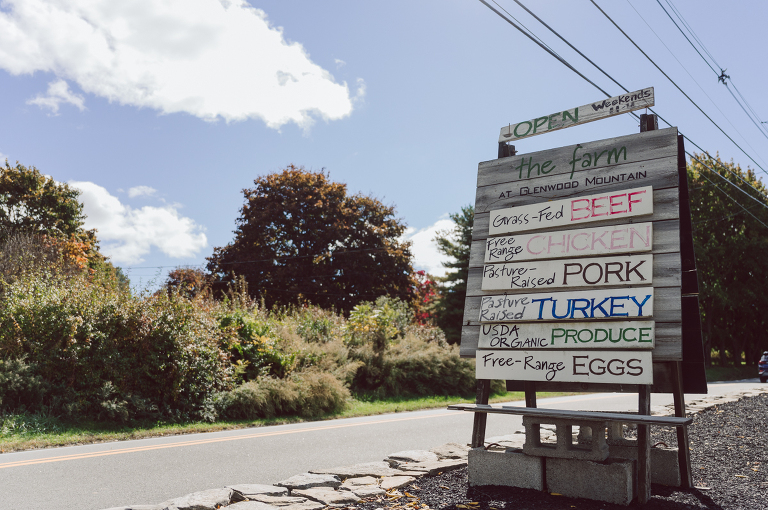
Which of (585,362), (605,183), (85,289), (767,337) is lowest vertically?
(585,362)

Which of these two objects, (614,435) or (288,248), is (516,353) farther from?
(288,248)

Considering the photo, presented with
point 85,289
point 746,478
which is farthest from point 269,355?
point 746,478

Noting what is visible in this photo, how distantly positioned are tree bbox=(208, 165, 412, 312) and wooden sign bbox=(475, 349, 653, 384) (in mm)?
26488

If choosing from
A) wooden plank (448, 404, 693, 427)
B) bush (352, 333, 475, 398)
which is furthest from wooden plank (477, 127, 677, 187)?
bush (352, 333, 475, 398)

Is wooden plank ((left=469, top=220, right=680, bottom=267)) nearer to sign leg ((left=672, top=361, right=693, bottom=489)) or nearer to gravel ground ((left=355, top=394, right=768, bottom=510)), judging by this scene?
sign leg ((left=672, top=361, right=693, bottom=489))

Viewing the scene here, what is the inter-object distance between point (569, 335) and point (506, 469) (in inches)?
49.0

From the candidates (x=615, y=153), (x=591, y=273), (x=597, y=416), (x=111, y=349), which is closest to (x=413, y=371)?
(x=111, y=349)

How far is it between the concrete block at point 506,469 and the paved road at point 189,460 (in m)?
2.26

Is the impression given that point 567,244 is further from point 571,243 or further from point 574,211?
point 574,211

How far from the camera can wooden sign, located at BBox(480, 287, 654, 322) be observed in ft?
14.1

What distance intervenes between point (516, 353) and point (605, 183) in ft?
5.65

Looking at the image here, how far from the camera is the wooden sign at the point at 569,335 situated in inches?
166

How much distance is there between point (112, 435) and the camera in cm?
868

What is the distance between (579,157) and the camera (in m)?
5.02
